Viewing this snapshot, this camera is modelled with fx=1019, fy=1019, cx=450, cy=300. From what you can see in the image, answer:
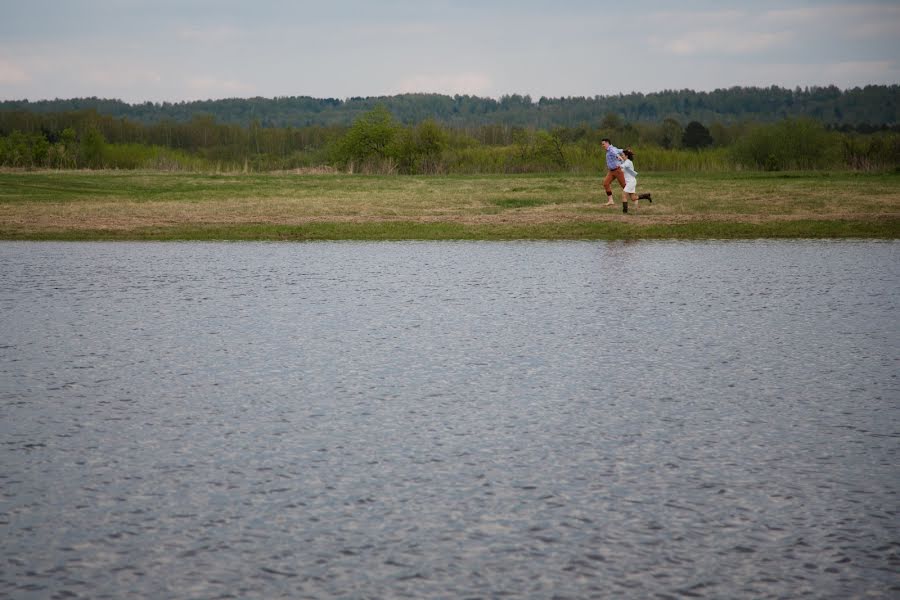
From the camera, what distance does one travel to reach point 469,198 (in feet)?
96.8

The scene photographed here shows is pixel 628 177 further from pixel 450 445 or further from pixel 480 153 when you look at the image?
pixel 480 153

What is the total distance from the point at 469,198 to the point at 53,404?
906 inches

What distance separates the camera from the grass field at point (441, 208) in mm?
21594

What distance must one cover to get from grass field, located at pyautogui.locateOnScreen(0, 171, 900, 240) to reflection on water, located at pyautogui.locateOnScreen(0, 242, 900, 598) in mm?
9482

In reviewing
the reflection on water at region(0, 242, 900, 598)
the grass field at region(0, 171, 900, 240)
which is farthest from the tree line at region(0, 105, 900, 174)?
the reflection on water at region(0, 242, 900, 598)

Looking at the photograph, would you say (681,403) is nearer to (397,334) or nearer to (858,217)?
(397,334)

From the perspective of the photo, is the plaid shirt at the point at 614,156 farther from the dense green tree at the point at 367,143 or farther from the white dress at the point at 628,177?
the dense green tree at the point at 367,143

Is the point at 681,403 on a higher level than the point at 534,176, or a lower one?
lower

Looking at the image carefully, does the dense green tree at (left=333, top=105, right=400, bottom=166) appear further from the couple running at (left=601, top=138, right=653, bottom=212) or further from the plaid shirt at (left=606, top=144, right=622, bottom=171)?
the plaid shirt at (left=606, top=144, right=622, bottom=171)

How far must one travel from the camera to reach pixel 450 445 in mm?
5906

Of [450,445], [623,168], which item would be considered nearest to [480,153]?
[623,168]

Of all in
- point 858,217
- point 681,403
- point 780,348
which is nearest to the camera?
point 681,403

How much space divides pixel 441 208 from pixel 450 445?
69.6ft

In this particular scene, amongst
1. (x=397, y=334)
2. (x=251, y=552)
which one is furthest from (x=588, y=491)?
(x=397, y=334)
